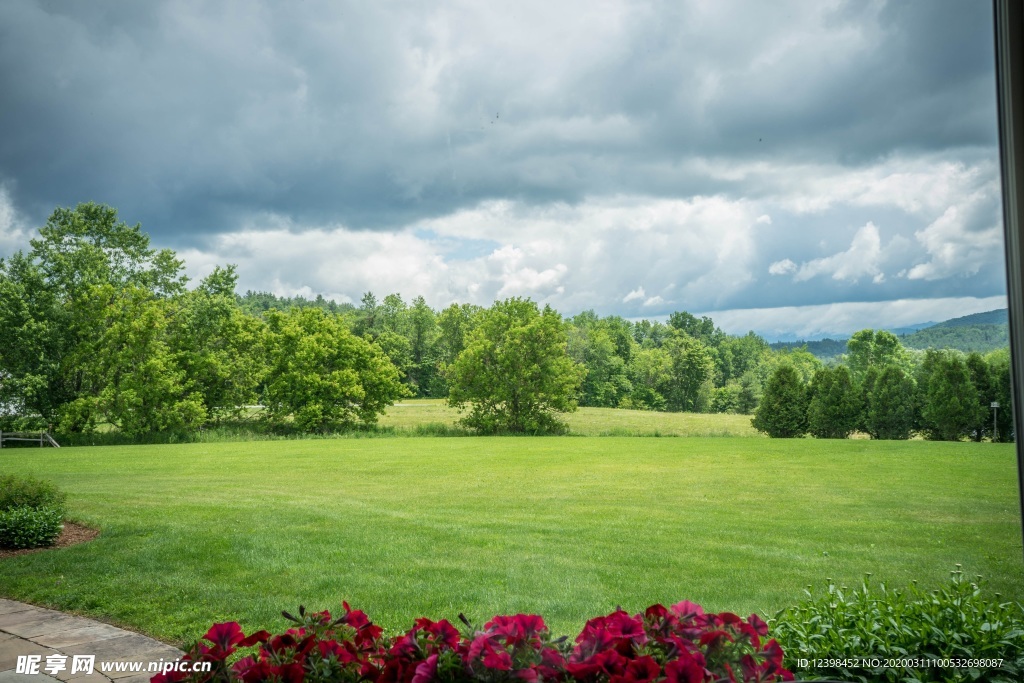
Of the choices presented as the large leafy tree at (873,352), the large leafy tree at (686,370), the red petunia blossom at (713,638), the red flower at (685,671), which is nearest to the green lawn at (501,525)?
the large leafy tree at (686,370)

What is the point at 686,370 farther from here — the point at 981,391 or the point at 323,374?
the point at 323,374

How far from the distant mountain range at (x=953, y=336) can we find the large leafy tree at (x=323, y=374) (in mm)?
2443

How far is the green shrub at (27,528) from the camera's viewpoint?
396 cm

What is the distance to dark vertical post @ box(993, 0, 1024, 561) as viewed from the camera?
9.52ft

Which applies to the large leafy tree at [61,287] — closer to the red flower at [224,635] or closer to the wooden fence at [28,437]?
the wooden fence at [28,437]

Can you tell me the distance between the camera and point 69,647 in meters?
3.31

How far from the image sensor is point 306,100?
467 cm

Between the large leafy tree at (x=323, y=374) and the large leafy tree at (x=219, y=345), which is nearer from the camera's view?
the large leafy tree at (x=219, y=345)

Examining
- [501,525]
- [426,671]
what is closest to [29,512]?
[501,525]

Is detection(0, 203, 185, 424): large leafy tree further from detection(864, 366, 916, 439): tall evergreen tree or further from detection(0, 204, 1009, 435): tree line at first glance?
detection(864, 366, 916, 439): tall evergreen tree

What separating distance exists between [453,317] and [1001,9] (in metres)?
3.03

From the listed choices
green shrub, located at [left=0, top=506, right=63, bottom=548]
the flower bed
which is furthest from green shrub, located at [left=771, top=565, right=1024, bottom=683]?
green shrub, located at [left=0, top=506, right=63, bottom=548]

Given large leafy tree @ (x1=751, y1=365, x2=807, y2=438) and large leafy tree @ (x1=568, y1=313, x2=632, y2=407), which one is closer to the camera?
large leafy tree @ (x1=751, y1=365, x2=807, y2=438)

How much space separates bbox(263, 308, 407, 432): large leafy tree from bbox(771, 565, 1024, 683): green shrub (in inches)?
102
